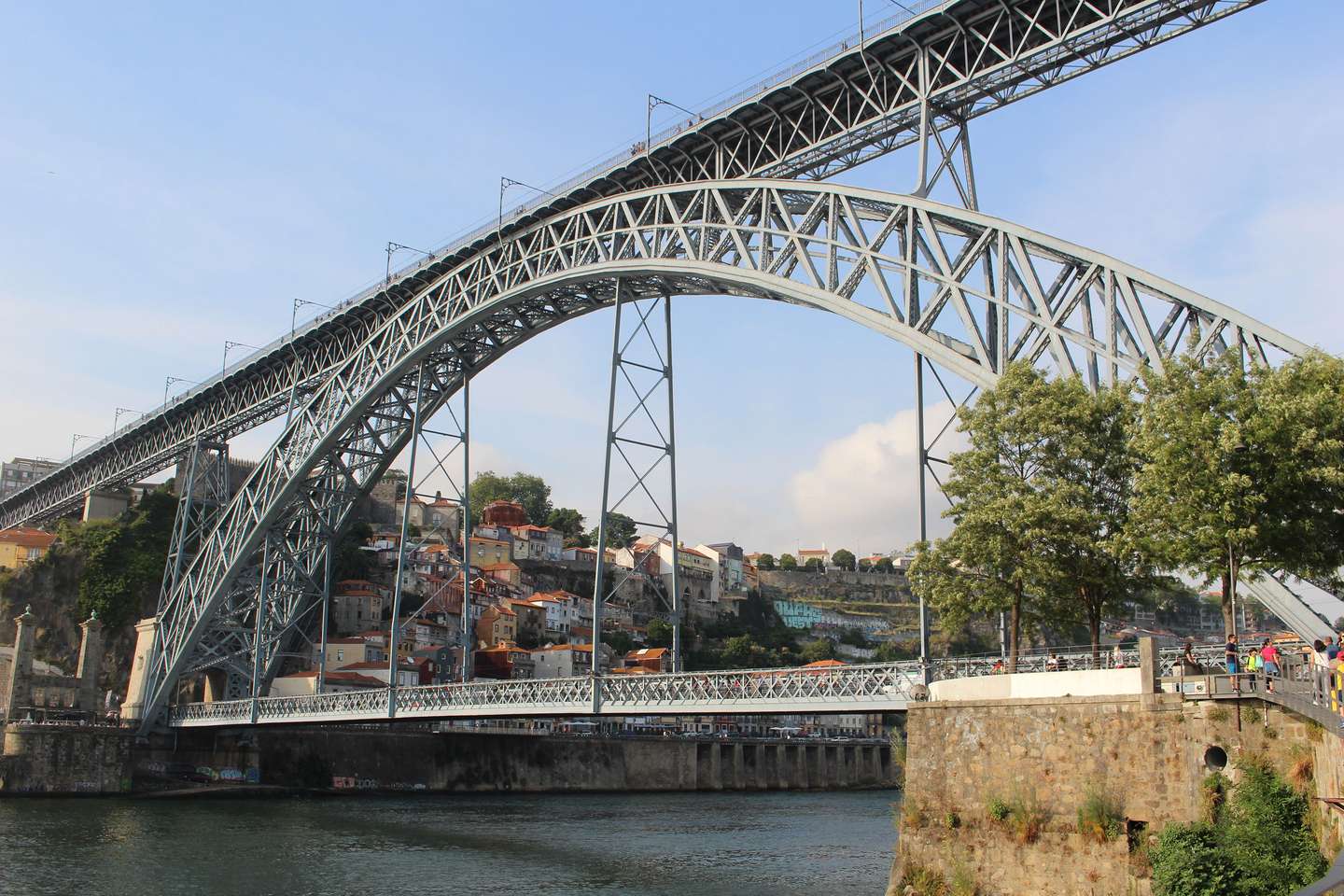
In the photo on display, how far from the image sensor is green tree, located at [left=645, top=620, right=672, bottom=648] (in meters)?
108

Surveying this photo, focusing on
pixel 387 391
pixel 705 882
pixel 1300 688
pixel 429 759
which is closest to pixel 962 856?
pixel 1300 688

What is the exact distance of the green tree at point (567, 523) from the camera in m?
136

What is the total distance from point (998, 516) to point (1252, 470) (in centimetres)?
494

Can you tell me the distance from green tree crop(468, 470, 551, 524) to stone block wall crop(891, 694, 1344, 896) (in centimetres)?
12106

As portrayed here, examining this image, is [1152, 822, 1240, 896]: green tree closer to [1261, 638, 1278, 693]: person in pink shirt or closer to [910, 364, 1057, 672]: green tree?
[1261, 638, 1278, 693]: person in pink shirt

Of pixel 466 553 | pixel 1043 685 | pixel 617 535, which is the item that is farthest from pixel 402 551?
pixel 617 535

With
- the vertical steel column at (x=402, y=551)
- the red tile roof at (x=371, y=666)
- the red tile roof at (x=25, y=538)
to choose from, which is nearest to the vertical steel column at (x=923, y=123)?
the vertical steel column at (x=402, y=551)

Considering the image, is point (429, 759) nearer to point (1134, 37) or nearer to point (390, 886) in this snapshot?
point (390, 886)

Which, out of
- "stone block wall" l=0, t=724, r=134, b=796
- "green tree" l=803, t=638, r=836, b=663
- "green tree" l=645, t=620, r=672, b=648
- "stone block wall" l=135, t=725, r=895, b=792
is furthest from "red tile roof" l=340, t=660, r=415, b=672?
"green tree" l=803, t=638, r=836, b=663

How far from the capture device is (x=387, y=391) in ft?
161

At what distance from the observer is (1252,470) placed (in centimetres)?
1856

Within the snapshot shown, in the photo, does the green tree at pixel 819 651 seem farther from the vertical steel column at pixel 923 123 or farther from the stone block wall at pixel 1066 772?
the stone block wall at pixel 1066 772

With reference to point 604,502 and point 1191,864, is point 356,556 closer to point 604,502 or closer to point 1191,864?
point 604,502

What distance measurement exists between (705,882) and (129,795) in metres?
31.3
